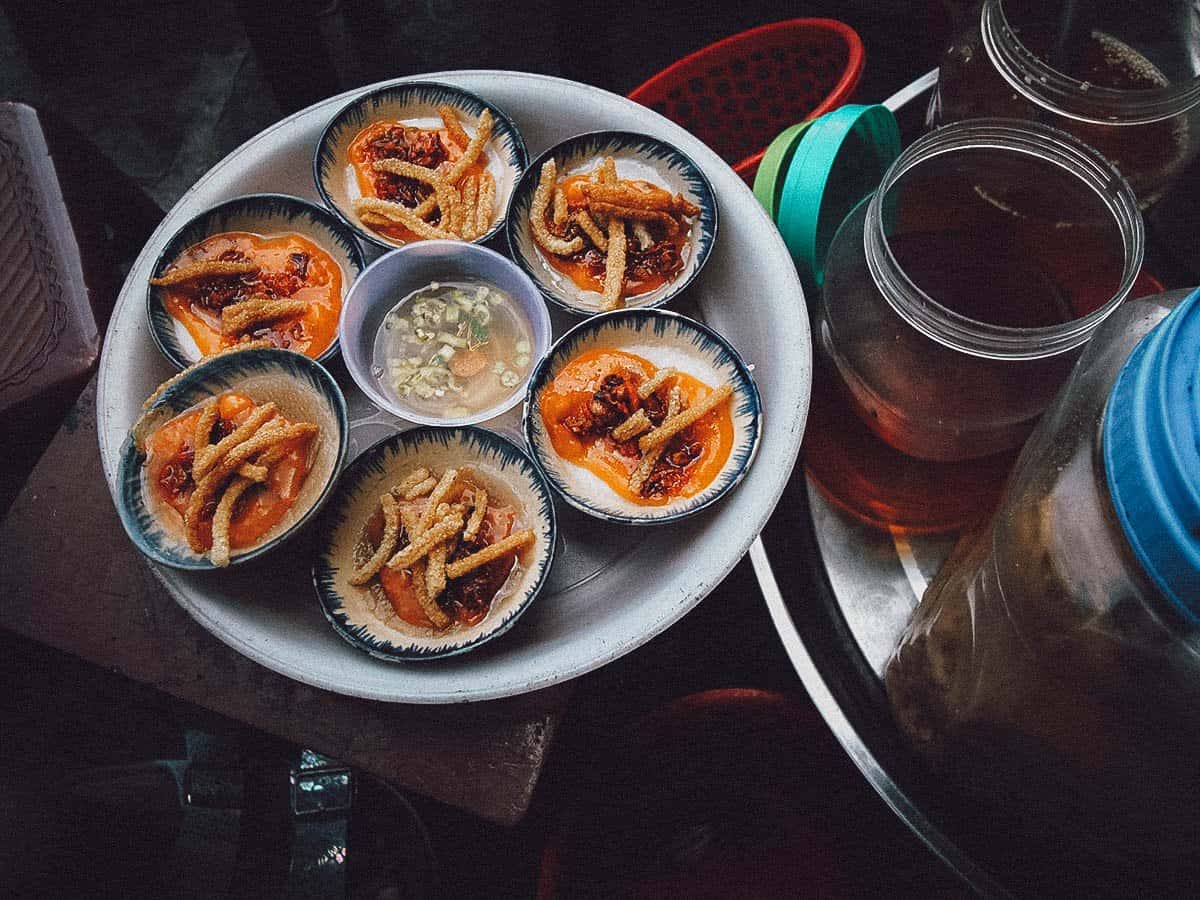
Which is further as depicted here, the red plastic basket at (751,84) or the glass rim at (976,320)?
the red plastic basket at (751,84)

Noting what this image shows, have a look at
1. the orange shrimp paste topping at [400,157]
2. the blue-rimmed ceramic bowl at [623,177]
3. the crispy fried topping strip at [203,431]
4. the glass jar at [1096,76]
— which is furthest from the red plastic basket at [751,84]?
the crispy fried topping strip at [203,431]

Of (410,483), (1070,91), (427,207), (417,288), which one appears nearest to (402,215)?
(427,207)

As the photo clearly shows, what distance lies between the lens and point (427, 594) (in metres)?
1.56

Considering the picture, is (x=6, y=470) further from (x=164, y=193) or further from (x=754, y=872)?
(x=754, y=872)

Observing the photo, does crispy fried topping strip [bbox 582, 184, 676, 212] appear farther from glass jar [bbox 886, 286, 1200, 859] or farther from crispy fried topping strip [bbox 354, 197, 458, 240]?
glass jar [bbox 886, 286, 1200, 859]

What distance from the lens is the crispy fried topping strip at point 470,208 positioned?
1922 millimetres

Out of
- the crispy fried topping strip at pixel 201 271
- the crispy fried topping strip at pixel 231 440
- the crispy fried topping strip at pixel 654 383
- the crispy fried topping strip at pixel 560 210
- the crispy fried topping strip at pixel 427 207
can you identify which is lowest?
the crispy fried topping strip at pixel 654 383

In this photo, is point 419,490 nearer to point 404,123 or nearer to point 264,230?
point 264,230

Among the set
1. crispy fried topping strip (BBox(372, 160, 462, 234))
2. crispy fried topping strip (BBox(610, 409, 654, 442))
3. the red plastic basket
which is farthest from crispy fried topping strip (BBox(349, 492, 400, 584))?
the red plastic basket

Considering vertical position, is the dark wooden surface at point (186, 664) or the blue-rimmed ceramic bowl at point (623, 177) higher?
the blue-rimmed ceramic bowl at point (623, 177)

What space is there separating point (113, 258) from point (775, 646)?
2.15 metres

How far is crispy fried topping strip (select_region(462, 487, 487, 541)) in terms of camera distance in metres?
1.62

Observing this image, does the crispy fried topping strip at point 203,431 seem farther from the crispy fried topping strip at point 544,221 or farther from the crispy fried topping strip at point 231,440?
the crispy fried topping strip at point 544,221

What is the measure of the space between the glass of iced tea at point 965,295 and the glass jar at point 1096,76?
0.52 feet
